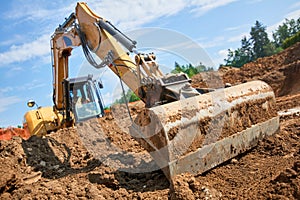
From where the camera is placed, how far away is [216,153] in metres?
4.24

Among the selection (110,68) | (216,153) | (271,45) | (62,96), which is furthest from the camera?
(271,45)

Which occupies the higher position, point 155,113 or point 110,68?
point 110,68

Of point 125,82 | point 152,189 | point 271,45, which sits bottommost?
point 152,189

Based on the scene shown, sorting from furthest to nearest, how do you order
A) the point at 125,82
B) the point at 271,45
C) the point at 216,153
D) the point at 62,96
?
the point at 271,45 < the point at 62,96 < the point at 125,82 < the point at 216,153

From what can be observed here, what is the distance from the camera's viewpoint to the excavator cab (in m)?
8.21

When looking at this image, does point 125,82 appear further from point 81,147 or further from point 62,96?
point 62,96

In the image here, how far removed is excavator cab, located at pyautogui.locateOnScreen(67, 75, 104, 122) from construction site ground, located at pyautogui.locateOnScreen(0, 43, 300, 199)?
5.89 ft

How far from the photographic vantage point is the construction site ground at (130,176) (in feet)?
11.2

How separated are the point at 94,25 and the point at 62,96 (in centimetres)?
328

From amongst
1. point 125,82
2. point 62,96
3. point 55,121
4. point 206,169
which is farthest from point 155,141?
point 55,121

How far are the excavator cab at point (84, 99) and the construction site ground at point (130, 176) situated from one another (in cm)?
179

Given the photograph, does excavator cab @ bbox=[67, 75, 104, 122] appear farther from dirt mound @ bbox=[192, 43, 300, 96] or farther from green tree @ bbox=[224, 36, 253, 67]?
green tree @ bbox=[224, 36, 253, 67]

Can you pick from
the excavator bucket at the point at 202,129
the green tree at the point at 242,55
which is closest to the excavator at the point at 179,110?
the excavator bucket at the point at 202,129

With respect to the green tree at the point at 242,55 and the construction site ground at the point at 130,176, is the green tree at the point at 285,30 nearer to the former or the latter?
the green tree at the point at 242,55
